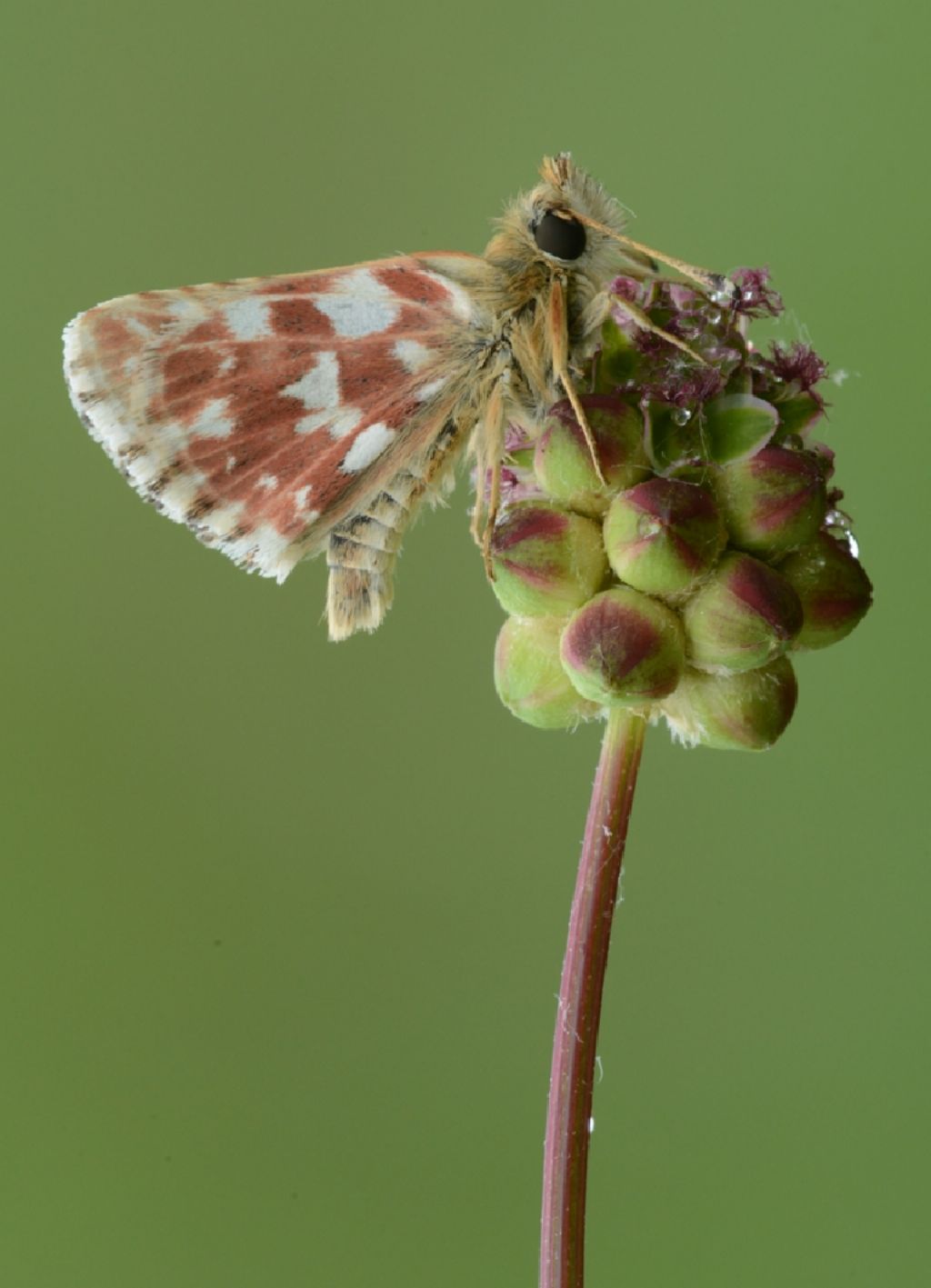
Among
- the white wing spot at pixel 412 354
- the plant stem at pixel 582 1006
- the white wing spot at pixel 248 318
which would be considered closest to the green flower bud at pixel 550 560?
the plant stem at pixel 582 1006

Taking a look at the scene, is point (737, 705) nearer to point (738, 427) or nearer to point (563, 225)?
point (738, 427)

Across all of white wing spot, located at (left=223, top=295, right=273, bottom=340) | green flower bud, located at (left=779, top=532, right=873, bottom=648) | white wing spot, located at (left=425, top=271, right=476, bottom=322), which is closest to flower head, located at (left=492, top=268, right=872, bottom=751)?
green flower bud, located at (left=779, top=532, right=873, bottom=648)

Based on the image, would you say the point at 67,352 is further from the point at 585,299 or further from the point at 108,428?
the point at 585,299

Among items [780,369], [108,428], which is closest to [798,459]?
[780,369]

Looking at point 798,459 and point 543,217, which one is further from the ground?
point 543,217

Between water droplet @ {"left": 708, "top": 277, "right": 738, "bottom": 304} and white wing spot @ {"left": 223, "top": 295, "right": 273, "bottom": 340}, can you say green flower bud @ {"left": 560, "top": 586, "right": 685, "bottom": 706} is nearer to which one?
water droplet @ {"left": 708, "top": 277, "right": 738, "bottom": 304}

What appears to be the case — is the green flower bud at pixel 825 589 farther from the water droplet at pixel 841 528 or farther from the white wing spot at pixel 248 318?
the white wing spot at pixel 248 318
